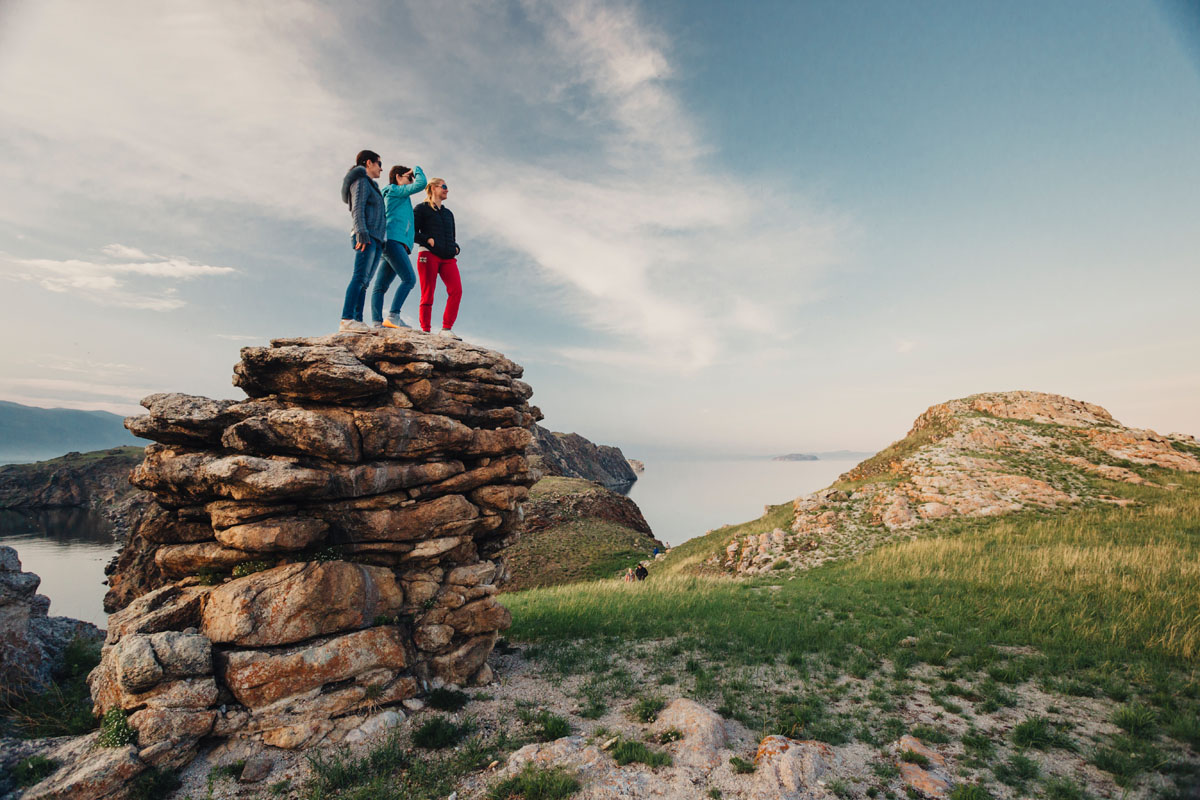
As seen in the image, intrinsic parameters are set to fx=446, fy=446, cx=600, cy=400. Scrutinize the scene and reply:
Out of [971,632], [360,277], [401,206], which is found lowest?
[971,632]

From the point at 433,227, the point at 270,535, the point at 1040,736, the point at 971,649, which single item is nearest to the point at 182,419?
the point at 270,535

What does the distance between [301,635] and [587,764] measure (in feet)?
23.3

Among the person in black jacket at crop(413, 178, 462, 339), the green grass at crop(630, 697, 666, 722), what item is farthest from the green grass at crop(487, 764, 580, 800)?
the person in black jacket at crop(413, 178, 462, 339)

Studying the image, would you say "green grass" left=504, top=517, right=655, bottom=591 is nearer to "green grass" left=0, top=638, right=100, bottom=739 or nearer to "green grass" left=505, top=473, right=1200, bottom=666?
"green grass" left=505, top=473, right=1200, bottom=666

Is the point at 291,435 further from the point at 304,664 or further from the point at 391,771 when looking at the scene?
the point at 391,771

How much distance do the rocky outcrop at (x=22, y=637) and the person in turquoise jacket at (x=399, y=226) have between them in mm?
11111

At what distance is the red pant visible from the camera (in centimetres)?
1431

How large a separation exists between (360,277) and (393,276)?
1041 mm

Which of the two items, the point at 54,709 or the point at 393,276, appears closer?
the point at 54,709

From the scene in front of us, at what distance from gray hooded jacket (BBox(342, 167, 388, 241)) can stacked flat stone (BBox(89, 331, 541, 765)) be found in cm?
298

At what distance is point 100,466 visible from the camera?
124 m

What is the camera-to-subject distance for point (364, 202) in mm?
12359

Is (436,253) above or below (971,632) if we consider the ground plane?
above

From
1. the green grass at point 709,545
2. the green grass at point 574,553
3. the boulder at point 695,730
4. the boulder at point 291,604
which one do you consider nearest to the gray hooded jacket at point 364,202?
the boulder at point 291,604
